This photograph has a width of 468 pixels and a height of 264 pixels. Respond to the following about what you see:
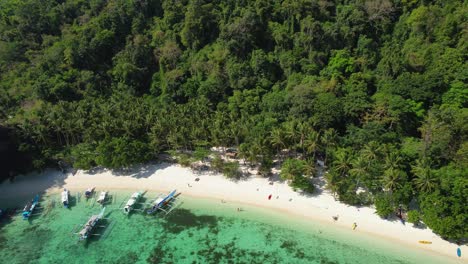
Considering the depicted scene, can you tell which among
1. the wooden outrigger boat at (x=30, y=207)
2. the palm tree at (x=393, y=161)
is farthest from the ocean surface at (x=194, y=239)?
the palm tree at (x=393, y=161)

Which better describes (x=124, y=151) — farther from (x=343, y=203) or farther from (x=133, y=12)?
(x=133, y=12)

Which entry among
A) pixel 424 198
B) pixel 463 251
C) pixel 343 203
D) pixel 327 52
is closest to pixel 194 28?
pixel 327 52

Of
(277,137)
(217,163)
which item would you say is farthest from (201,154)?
(277,137)

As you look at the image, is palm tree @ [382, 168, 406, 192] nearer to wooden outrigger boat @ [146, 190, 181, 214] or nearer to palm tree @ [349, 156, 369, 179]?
palm tree @ [349, 156, 369, 179]

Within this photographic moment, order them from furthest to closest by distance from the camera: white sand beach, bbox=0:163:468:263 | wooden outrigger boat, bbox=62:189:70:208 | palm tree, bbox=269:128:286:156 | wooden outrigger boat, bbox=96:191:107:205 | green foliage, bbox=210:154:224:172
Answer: green foliage, bbox=210:154:224:172, palm tree, bbox=269:128:286:156, wooden outrigger boat, bbox=62:189:70:208, wooden outrigger boat, bbox=96:191:107:205, white sand beach, bbox=0:163:468:263

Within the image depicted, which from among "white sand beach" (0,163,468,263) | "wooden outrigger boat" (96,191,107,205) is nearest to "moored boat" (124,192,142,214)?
"white sand beach" (0,163,468,263)

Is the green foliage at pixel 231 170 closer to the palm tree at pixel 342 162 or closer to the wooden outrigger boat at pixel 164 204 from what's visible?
the wooden outrigger boat at pixel 164 204

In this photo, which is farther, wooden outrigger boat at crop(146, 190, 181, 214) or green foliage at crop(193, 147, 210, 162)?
green foliage at crop(193, 147, 210, 162)

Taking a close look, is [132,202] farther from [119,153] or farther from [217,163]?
[217,163]
